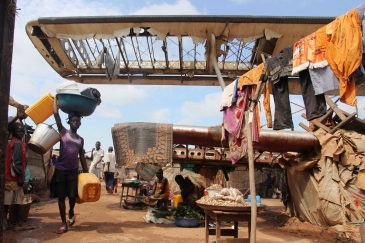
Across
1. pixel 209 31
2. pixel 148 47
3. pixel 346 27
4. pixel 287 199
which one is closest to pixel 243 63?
pixel 209 31

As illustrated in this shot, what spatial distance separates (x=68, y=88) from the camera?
575 cm

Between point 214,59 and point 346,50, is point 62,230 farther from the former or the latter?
point 346,50

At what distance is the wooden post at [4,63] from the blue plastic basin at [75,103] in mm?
2900

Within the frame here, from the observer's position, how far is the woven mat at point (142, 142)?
6672 mm

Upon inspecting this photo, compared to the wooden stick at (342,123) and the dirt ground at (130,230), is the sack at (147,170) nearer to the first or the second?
the dirt ground at (130,230)

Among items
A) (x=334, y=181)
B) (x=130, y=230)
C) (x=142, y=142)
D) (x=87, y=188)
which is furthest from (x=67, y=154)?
(x=334, y=181)

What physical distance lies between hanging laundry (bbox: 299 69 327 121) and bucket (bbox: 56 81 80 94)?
3893 millimetres

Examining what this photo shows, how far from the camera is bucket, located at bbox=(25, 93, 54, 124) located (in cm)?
567

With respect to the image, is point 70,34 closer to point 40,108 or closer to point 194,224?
point 40,108

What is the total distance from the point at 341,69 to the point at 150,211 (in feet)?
18.7

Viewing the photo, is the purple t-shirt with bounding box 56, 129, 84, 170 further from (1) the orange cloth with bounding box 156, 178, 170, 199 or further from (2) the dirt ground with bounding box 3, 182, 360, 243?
(1) the orange cloth with bounding box 156, 178, 170, 199

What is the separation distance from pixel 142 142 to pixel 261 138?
2587 mm

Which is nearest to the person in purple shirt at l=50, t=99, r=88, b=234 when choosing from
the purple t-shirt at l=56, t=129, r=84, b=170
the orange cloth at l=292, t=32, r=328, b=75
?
the purple t-shirt at l=56, t=129, r=84, b=170

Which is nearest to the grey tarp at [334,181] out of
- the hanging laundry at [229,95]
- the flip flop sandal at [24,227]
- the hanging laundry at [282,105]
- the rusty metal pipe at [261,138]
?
the rusty metal pipe at [261,138]
